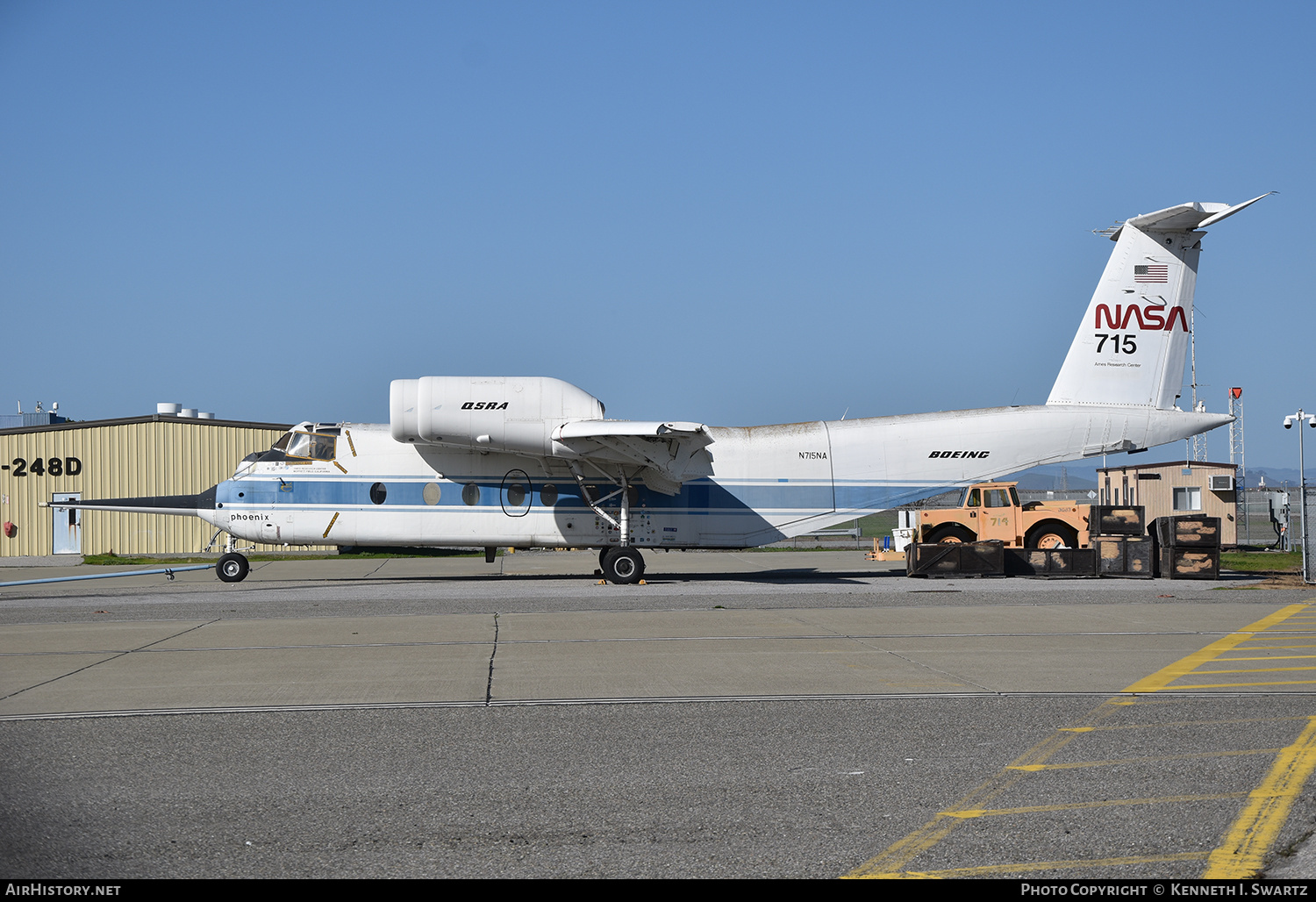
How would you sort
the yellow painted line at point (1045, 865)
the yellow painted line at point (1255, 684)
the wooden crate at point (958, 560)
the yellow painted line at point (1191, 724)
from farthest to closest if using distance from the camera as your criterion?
the wooden crate at point (958, 560) → the yellow painted line at point (1255, 684) → the yellow painted line at point (1191, 724) → the yellow painted line at point (1045, 865)

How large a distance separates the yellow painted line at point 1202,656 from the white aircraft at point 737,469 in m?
7.70

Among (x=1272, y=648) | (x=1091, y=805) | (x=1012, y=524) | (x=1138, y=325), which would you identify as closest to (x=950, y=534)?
(x=1012, y=524)

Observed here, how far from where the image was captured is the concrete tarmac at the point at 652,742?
471 cm

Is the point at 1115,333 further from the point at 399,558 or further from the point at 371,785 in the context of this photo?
the point at 399,558

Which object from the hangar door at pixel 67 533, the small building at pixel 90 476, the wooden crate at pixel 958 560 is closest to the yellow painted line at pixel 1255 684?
the wooden crate at pixel 958 560

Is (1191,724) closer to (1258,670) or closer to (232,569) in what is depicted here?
(1258,670)

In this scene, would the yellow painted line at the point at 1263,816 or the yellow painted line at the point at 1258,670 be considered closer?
the yellow painted line at the point at 1263,816

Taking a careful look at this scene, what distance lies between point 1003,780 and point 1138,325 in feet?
58.3

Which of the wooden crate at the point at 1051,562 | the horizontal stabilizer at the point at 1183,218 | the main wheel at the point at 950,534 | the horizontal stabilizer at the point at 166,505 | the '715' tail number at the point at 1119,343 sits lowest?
the wooden crate at the point at 1051,562

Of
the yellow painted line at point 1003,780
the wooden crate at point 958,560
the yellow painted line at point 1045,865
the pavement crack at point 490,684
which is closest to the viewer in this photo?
the yellow painted line at point 1045,865

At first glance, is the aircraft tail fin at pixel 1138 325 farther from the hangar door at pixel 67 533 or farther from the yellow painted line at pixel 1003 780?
the hangar door at pixel 67 533
